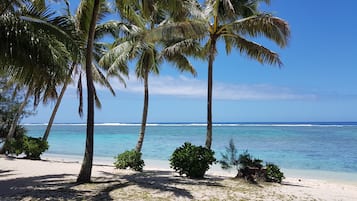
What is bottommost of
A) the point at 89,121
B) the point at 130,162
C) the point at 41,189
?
the point at 41,189

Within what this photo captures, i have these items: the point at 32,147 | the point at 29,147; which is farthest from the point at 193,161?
the point at 29,147

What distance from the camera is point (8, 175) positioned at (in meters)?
11.6

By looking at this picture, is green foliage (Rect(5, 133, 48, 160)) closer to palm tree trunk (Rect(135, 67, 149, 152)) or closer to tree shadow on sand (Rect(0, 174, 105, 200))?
palm tree trunk (Rect(135, 67, 149, 152))

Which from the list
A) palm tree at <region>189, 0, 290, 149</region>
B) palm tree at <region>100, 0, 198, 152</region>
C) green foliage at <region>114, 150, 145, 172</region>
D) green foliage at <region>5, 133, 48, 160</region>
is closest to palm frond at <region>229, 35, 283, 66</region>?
palm tree at <region>189, 0, 290, 149</region>

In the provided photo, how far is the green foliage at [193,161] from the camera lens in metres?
11.2

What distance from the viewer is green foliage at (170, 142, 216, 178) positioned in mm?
11195

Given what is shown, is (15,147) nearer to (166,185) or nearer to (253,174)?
(166,185)

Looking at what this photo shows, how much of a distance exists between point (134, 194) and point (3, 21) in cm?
478

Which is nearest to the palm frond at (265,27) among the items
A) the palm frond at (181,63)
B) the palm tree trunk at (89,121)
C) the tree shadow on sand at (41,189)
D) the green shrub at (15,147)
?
the palm frond at (181,63)

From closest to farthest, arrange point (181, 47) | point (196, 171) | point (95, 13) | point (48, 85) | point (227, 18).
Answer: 1. point (48, 85)
2. point (95, 13)
3. point (196, 171)
4. point (227, 18)
5. point (181, 47)

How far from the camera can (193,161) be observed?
11180 mm

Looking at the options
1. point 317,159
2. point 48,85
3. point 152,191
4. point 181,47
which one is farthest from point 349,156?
point 48,85

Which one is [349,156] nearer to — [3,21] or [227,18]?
[227,18]

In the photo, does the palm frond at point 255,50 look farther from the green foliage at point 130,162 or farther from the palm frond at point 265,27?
the green foliage at point 130,162
